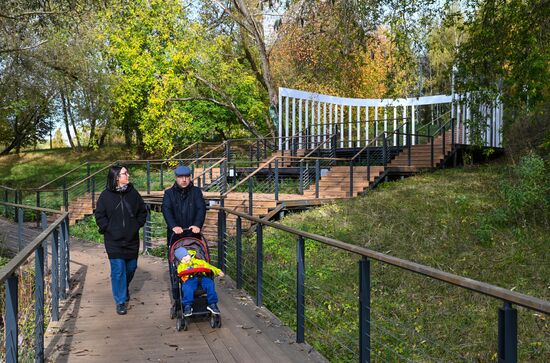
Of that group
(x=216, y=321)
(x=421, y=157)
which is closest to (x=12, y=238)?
(x=216, y=321)

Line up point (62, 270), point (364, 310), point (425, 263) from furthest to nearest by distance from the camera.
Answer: point (425, 263) < point (62, 270) < point (364, 310)

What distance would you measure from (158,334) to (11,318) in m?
2.20

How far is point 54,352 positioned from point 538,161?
9161 mm

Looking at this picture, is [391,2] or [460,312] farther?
[391,2]

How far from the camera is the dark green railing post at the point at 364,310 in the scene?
355 cm

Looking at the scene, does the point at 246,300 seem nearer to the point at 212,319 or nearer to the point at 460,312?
the point at 212,319

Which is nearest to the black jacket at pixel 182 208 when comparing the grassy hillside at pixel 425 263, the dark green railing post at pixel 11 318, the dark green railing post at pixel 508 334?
the grassy hillside at pixel 425 263

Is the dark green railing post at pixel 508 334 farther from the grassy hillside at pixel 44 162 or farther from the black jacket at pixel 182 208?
the grassy hillside at pixel 44 162

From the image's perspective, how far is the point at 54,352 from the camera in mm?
4512

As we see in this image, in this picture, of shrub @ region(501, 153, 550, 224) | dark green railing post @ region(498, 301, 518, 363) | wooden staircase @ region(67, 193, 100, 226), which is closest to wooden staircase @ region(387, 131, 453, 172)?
shrub @ region(501, 153, 550, 224)

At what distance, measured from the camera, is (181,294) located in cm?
528

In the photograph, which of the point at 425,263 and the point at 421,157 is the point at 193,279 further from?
the point at 421,157

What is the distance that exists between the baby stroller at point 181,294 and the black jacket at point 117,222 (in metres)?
0.50

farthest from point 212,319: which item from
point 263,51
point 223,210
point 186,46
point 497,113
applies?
point 186,46
